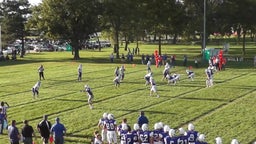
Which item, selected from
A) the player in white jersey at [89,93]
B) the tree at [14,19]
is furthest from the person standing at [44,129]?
the tree at [14,19]

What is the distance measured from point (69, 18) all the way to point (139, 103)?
39.6 meters

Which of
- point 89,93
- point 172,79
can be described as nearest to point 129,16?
point 172,79

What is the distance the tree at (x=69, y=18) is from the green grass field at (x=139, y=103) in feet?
70.2

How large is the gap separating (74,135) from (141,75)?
77.4 ft


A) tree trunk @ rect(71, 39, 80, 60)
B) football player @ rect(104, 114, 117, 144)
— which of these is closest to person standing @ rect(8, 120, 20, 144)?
football player @ rect(104, 114, 117, 144)

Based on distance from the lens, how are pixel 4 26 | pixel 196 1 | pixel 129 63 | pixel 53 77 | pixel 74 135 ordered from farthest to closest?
pixel 4 26 → pixel 196 1 → pixel 129 63 → pixel 53 77 → pixel 74 135

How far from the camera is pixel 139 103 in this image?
1145 inches

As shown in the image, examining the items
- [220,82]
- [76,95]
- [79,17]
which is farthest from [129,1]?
[76,95]

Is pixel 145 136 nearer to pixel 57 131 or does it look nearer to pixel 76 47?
pixel 57 131

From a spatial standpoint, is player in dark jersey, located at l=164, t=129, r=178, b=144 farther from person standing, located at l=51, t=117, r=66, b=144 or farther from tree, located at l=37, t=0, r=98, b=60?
tree, located at l=37, t=0, r=98, b=60

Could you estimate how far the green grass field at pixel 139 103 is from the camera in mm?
22641

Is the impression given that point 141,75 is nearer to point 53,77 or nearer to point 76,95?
point 53,77

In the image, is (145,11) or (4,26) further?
(4,26)

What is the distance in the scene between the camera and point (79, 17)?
6625cm
